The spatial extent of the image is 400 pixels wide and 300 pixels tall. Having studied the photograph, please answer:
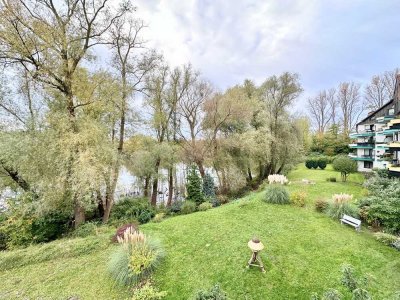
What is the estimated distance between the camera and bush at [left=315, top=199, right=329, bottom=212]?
10.1 metres

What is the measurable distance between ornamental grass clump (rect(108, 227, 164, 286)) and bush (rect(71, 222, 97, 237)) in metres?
4.63

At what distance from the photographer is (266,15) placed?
435 inches

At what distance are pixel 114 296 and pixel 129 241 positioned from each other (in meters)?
1.38

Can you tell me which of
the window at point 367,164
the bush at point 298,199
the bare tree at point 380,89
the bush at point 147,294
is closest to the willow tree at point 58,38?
the bush at point 147,294

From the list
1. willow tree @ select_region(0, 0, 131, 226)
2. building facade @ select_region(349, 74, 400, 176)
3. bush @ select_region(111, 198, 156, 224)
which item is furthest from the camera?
building facade @ select_region(349, 74, 400, 176)

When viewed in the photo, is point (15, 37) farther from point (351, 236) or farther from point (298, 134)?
point (298, 134)

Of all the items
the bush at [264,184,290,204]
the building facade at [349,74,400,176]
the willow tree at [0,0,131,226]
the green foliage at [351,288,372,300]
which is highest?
the willow tree at [0,0,131,226]

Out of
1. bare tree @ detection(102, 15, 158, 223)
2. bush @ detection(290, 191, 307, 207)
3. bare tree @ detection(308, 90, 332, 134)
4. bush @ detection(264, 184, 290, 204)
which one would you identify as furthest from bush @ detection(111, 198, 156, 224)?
bare tree @ detection(308, 90, 332, 134)

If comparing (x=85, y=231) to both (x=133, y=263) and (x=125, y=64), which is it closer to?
(x=133, y=263)

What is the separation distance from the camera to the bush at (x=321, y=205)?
10.1 metres

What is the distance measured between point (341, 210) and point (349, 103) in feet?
129

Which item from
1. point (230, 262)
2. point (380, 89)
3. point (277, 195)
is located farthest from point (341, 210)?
point (380, 89)

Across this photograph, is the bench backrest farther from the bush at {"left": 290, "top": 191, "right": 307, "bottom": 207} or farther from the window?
the window

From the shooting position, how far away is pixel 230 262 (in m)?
6.37
